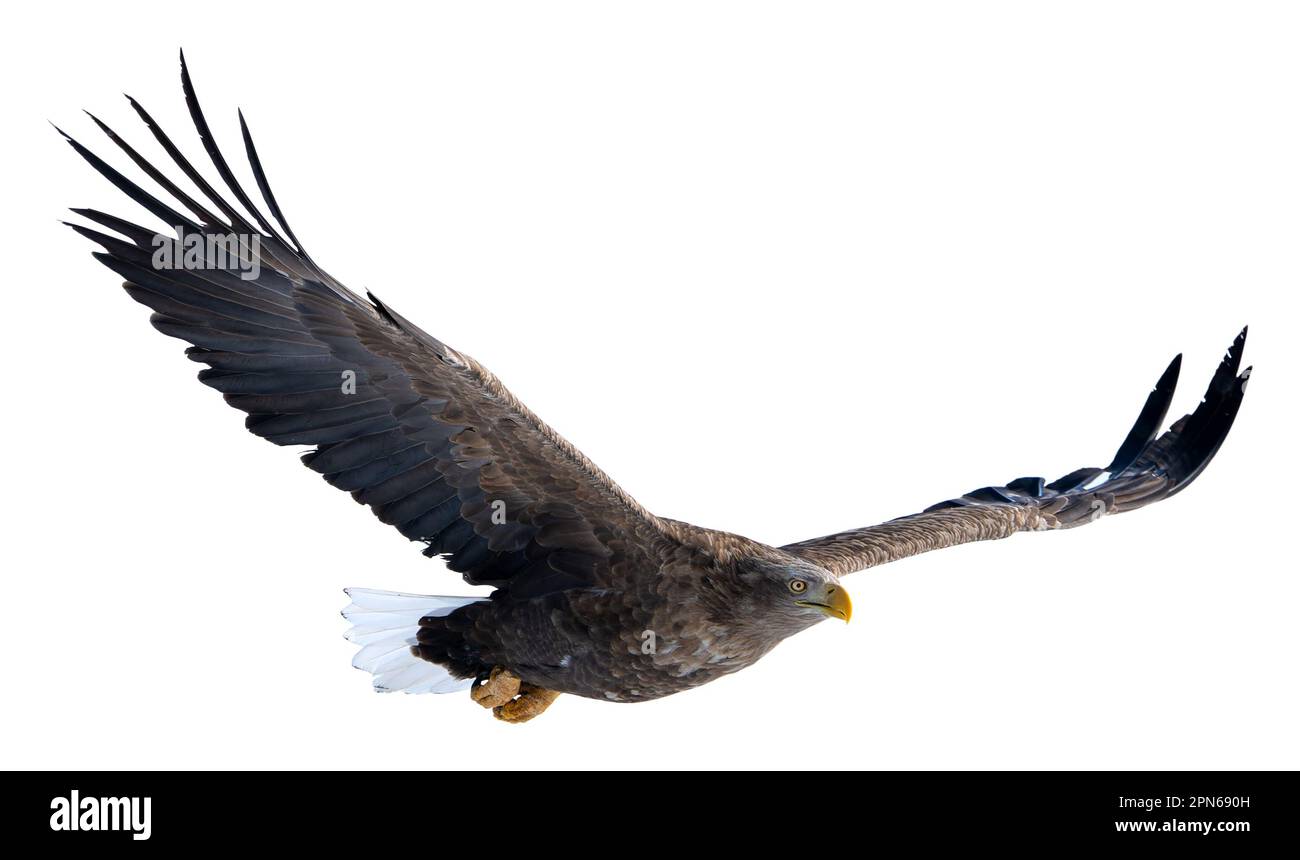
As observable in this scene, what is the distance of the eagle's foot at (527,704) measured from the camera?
6902 millimetres

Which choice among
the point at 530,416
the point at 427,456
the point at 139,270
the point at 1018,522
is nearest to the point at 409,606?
the point at 427,456

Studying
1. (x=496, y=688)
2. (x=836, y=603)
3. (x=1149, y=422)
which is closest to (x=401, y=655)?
(x=496, y=688)

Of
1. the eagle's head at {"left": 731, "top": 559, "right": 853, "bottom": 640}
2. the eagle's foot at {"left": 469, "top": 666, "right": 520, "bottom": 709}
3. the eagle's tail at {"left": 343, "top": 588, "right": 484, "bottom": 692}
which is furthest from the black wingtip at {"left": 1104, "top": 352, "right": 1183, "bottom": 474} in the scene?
the eagle's tail at {"left": 343, "top": 588, "right": 484, "bottom": 692}

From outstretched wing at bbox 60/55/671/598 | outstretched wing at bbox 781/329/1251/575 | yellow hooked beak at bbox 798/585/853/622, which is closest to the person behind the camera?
outstretched wing at bbox 60/55/671/598

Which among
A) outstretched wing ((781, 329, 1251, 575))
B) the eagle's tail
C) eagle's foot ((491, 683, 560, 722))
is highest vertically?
outstretched wing ((781, 329, 1251, 575))

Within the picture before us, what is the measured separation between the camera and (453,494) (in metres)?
6.37

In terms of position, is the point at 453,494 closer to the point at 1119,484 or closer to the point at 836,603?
the point at 836,603

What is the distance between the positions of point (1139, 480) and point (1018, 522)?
1.00 metres

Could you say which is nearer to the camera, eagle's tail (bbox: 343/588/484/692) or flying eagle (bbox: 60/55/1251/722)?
flying eagle (bbox: 60/55/1251/722)

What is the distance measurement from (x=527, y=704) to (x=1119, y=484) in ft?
11.6

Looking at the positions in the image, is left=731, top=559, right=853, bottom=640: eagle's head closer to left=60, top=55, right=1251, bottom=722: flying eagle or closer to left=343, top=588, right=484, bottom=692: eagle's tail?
left=60, top=55, right=1251, bottom=722: flying eagle

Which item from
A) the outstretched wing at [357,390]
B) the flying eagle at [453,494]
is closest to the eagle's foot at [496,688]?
the flying eagle at [453,494]

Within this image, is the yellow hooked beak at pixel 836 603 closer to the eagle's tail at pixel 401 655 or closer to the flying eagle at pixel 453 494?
the flying eagle at pixel 453 494

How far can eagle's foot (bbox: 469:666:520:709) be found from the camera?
Answer: 6.71m
